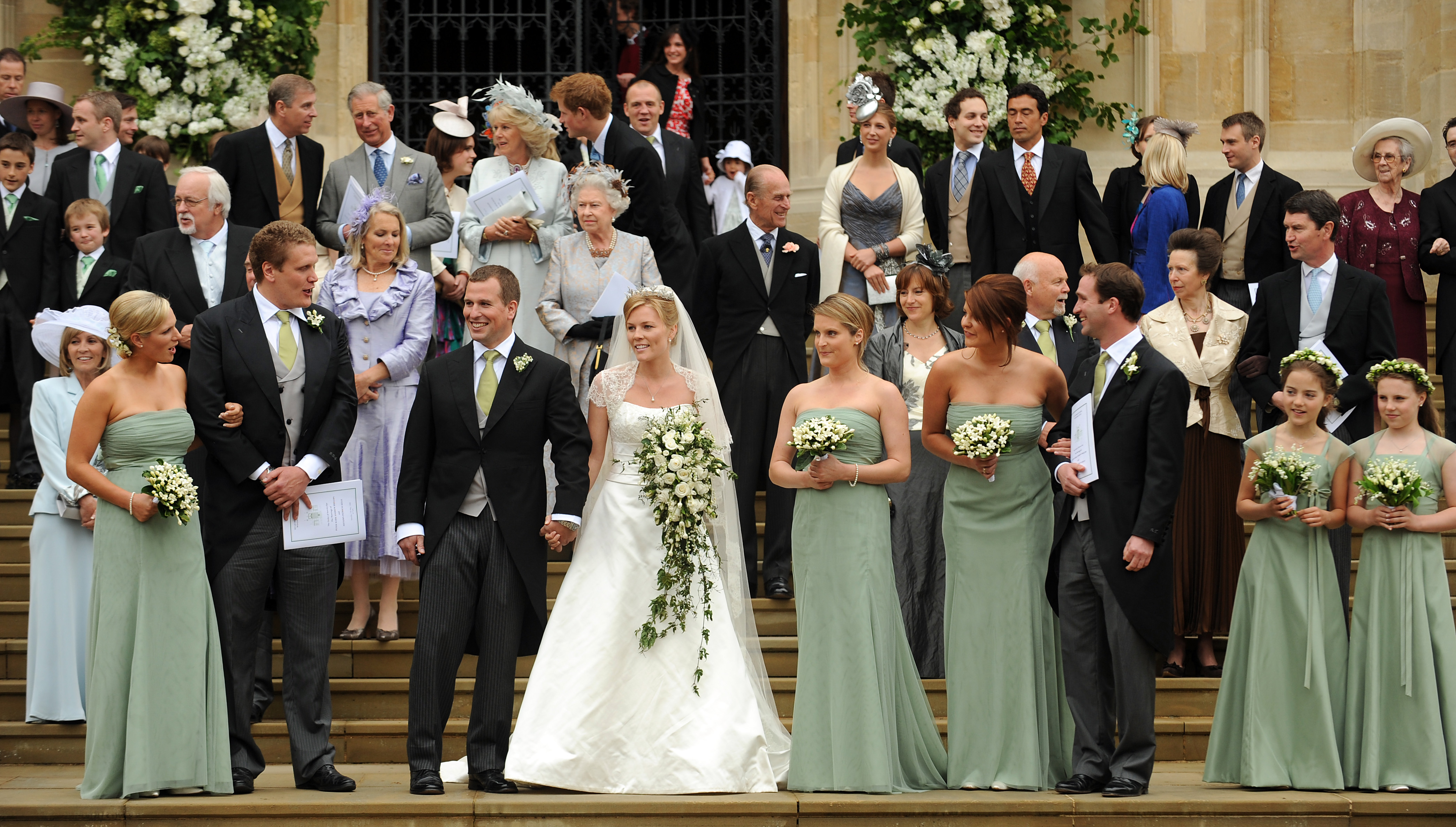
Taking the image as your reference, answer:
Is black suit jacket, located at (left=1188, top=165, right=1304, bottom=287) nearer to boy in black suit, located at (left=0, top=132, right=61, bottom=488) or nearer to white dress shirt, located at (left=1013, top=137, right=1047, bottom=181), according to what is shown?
white dress shirt, located at (left=1013, top=137, right=1047, bottom=181)

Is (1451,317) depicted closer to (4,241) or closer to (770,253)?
(770,253)

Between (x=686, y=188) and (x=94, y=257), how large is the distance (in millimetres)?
3522

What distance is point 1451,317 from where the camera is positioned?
916 cm

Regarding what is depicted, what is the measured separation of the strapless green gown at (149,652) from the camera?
19.6 ft

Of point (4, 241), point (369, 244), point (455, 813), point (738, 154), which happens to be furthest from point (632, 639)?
point (738, 154)

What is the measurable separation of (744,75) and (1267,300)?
623cm

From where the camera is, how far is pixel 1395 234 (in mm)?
9266

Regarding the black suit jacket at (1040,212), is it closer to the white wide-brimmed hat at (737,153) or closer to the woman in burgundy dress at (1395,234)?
the woman in burgundy dress at (1395,234)

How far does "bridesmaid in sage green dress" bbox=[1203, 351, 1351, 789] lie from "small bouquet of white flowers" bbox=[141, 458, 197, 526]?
13.8ft

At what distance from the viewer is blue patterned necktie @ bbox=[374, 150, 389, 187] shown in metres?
8.84

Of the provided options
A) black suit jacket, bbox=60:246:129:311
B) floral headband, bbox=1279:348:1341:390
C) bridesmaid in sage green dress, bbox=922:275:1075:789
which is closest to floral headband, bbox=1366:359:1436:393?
floral headband, bbox=1279:348:1341:390

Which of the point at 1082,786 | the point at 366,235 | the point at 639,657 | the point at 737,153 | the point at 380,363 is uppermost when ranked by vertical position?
the point at 737,153

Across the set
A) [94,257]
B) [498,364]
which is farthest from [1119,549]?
[94,257]

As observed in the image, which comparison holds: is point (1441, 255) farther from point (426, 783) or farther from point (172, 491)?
point (172, 491)
